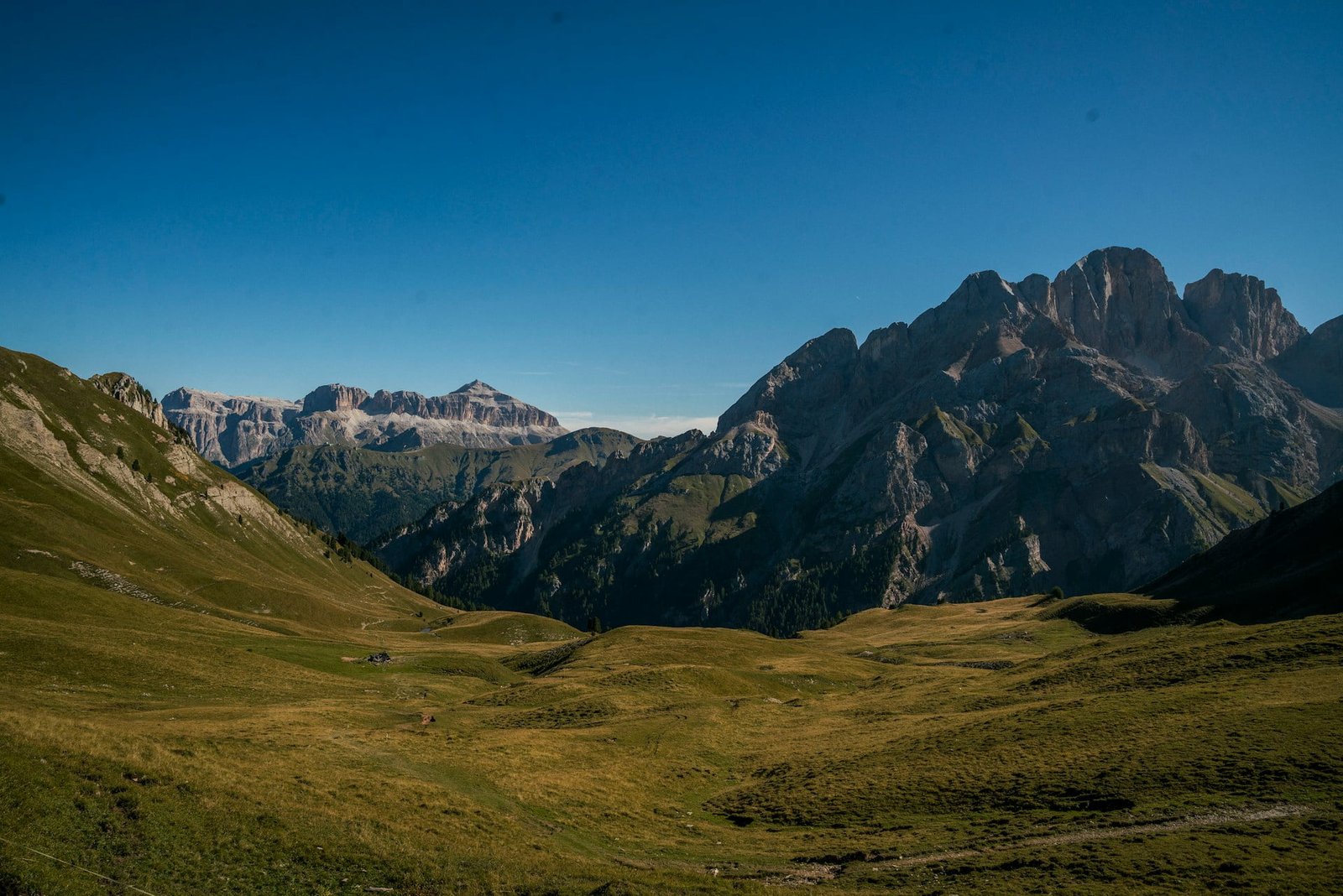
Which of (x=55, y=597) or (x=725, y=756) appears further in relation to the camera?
(x=55, y=597)

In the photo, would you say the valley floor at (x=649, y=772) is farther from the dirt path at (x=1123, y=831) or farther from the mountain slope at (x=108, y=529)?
the mountain slope at (x=108, y=529)

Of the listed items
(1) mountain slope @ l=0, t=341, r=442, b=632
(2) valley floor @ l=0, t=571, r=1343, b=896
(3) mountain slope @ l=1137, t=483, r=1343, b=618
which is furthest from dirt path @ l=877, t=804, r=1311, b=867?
(1) mountain slope @ l=0, t=341, r=442, b=632

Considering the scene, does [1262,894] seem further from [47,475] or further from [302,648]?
[47,475]

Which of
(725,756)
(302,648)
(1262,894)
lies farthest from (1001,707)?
(302,648)

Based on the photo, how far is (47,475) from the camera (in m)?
149

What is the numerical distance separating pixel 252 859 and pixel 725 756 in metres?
46.8

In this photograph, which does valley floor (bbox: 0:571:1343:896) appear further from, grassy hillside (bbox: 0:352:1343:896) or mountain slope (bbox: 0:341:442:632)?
mountain slope (bbox: 0:341:442:632)

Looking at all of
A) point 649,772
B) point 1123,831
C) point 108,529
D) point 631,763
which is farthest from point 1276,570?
point 108,529

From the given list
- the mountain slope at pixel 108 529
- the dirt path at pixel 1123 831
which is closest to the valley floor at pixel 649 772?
the dirt path at pixel 1123 831

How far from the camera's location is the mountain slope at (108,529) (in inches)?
4473

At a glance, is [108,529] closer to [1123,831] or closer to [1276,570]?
[1123,831]

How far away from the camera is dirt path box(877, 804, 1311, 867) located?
36.5m

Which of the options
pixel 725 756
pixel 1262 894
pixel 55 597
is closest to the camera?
pixel 1262 894

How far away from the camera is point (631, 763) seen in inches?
2399
